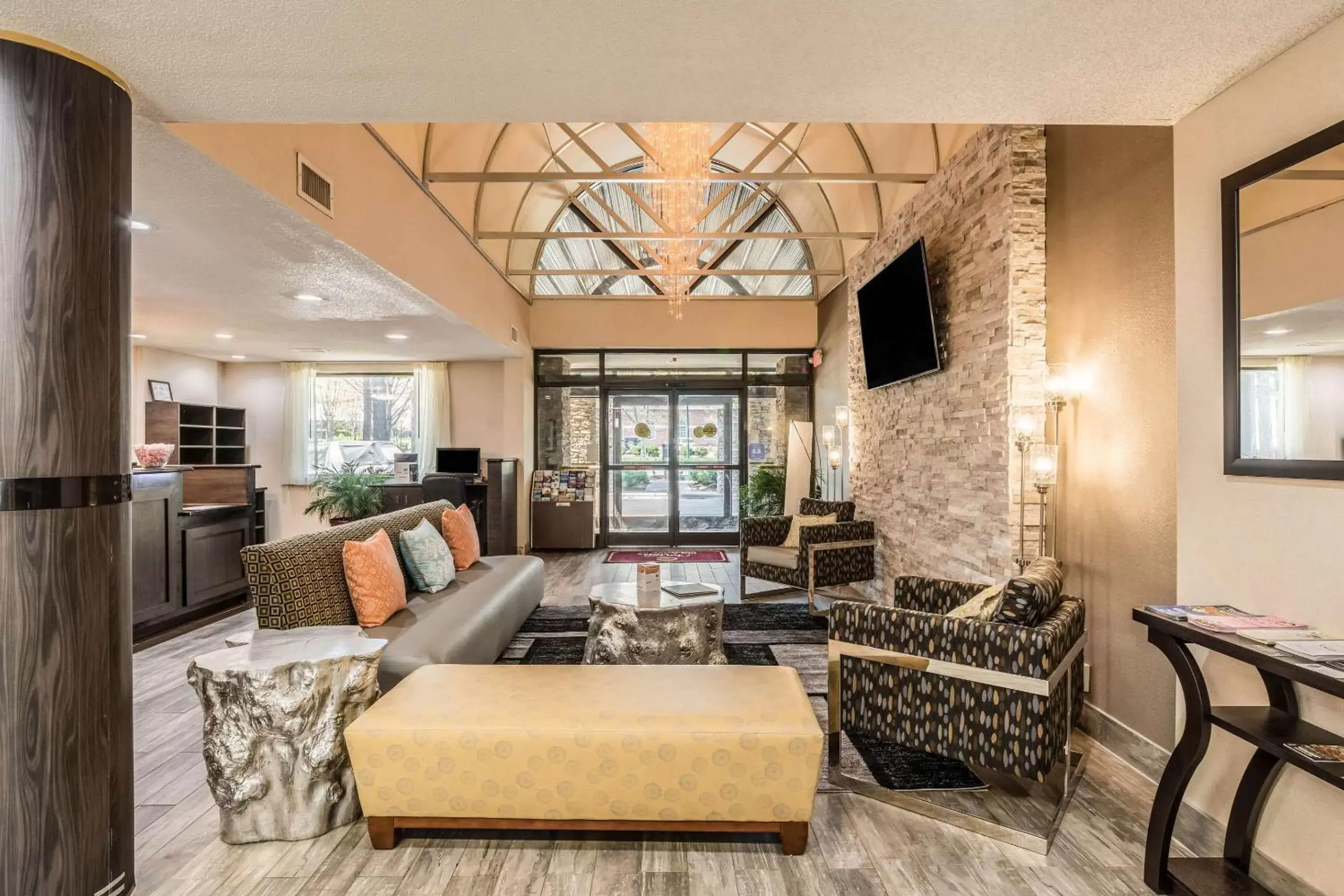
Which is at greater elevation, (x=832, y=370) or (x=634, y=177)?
(x=634, y=177)

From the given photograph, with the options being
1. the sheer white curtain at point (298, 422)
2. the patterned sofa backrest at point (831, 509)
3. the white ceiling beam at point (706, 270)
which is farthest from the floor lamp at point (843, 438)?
the sheer white curtain at point (298, 422)

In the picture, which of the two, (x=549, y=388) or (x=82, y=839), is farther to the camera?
(x=549, y=388)

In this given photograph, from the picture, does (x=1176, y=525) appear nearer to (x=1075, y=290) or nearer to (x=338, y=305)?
(x=1075, y=290)

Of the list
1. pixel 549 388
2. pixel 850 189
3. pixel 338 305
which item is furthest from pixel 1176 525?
pixel 549 388

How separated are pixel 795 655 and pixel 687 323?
5160mm

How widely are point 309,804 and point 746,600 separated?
12.6 ft

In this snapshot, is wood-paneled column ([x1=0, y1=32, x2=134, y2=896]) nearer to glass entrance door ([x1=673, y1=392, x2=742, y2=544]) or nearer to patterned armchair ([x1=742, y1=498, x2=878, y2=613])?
patterned armchair ([x1=742, y1=498, x2=878, y2=613])

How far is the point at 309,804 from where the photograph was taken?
2188mm

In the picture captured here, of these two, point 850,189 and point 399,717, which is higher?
point 850,189

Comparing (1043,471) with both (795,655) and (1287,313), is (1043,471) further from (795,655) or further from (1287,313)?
(795,655)

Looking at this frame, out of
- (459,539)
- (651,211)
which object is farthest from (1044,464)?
(651,211)

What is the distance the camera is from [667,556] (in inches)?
306

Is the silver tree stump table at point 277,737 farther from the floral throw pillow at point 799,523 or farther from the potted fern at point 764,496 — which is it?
the potted fern at point 764,496

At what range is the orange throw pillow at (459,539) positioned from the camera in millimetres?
4617
